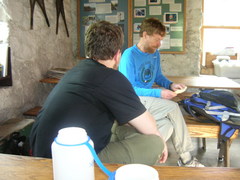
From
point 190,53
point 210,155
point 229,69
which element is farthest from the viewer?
point 229,69

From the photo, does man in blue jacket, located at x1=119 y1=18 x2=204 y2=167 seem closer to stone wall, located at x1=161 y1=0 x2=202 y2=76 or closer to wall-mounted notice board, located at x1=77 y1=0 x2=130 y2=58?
stone wall, located at x1=161 y1=0 x2=202 y2=76

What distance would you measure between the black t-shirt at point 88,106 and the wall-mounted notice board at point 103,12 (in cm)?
299

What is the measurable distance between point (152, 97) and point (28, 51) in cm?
151

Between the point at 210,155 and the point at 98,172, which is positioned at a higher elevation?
the point at 98,172

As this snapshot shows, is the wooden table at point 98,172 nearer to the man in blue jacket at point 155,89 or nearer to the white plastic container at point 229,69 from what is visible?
the man in blue jacket at point 155,89

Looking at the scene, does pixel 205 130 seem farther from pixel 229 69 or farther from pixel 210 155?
pixel 229 69

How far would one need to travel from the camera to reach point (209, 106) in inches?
78.7

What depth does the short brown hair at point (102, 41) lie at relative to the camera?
1.31 meters

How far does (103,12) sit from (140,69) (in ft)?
6.81

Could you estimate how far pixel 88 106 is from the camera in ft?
3.59

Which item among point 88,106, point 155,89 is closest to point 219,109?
point 155,89

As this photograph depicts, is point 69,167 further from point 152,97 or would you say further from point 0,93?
point 0,93

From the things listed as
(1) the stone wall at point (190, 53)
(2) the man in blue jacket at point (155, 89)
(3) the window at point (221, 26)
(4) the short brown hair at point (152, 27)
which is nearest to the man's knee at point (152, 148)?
(2) the man in blue jacket at point (155, 89)

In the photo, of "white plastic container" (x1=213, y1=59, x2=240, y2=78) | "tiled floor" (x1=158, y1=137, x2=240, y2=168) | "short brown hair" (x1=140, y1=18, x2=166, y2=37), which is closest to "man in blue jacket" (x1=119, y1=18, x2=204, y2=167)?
"short brown hair" (x1=140, y1=18, x2=166, y2=37)
